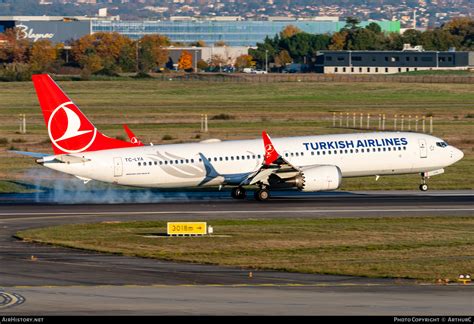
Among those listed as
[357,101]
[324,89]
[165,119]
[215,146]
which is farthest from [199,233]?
[324,89]

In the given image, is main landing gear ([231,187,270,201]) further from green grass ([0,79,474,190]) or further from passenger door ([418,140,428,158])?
passenger door ([418,140,428,158])

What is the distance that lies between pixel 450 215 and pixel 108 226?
1650cm

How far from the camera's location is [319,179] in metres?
60.3

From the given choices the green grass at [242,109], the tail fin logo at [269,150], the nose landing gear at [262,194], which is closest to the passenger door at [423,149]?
the green grass at [242,109]

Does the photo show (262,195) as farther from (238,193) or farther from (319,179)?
(319,179)

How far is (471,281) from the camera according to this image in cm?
3797

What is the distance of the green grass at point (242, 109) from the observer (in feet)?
298

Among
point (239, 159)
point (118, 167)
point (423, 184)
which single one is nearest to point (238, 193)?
point (239, 159)

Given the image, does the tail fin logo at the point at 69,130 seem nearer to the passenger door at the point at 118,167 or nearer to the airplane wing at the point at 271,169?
the passenger door at the point at 118,167

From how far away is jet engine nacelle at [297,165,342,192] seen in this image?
198ft

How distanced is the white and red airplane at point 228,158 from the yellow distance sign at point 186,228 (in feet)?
34.6

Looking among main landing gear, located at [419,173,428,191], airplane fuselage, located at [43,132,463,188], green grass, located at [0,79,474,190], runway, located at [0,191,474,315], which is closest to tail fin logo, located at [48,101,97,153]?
airplane fuselage, located at [43,132,463,188]

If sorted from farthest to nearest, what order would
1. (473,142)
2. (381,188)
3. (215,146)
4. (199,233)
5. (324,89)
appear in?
(324,89)
(473,142)
(381,188)
(215,146)
(199,233)

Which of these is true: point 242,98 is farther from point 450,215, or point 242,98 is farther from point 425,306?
point 425,306
